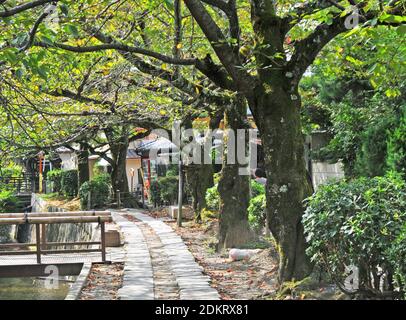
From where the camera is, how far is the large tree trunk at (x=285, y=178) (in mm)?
7742

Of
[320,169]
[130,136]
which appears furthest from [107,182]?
[320,169]

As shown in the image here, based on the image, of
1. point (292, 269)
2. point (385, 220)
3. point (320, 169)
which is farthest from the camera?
point (320, 169)

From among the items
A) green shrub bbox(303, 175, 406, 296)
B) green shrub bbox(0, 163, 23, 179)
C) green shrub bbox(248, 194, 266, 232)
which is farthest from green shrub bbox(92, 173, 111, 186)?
green shrub bbox(303, 175, 406, 296)

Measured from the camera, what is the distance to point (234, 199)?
1266 cm

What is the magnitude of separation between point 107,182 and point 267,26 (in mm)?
21896

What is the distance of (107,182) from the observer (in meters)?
29.0

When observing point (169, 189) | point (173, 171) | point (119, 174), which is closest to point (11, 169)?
point (169, 189)

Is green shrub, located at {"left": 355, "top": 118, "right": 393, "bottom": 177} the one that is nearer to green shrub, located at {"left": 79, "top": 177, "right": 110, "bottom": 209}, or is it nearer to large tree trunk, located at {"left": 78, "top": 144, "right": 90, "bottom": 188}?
green shrub, located at {"left": 79, "top": 177, "right": 110, "bottom": 209}

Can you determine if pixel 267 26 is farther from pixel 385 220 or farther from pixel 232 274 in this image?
pixel 232 274

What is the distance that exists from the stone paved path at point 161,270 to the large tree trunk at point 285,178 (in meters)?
1.24

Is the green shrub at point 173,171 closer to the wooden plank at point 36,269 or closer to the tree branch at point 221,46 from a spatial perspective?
the wooden plank at point 36,269

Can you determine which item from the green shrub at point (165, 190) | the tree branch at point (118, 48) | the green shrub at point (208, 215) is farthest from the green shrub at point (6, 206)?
the tree branch at point (118, 48)

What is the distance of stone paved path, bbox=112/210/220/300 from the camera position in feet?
27.8

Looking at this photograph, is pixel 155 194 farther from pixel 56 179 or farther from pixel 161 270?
pixel 161 270
